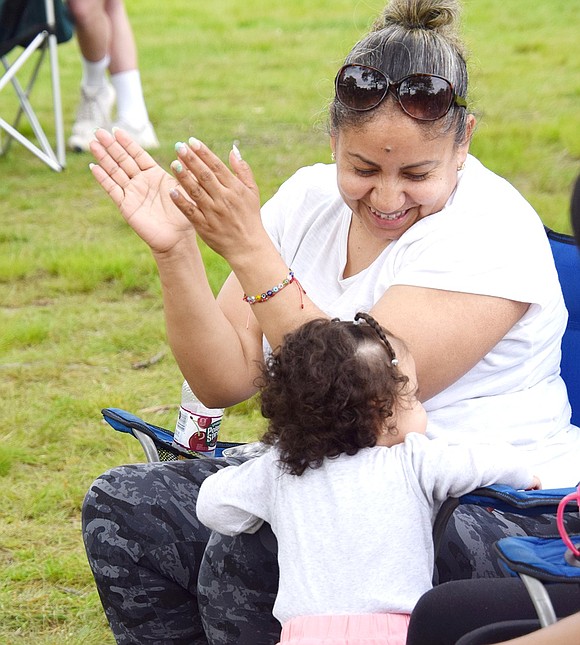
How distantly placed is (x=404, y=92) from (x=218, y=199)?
0.40 metres

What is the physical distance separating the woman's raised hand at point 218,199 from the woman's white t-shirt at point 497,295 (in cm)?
29

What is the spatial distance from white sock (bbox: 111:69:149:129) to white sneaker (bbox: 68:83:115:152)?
136 mm

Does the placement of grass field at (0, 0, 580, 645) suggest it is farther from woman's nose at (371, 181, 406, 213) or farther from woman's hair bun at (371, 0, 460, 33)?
woman's nose at (371, 181, 406, 213)

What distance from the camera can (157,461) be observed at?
2.45 m

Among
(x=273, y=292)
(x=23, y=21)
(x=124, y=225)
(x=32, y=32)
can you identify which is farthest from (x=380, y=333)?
(x=23, y=21)

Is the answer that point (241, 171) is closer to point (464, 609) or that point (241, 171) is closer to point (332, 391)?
point (332, 391)

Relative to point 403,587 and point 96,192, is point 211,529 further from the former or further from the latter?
point 96,192

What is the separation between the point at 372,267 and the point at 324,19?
909 cm

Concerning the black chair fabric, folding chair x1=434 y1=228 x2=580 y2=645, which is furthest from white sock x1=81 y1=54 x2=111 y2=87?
folding chair x1=434 y1=228 x2=580 y2=645

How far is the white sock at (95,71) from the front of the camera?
270 inches

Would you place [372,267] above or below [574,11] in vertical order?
below

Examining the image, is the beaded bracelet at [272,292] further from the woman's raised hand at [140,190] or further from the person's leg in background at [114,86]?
the person's leg in background at [114,86]

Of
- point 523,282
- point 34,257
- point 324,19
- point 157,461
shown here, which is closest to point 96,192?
point 34,257

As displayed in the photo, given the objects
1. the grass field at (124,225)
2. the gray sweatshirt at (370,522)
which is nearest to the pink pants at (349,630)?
the gray sweatshirt at (370,522)
